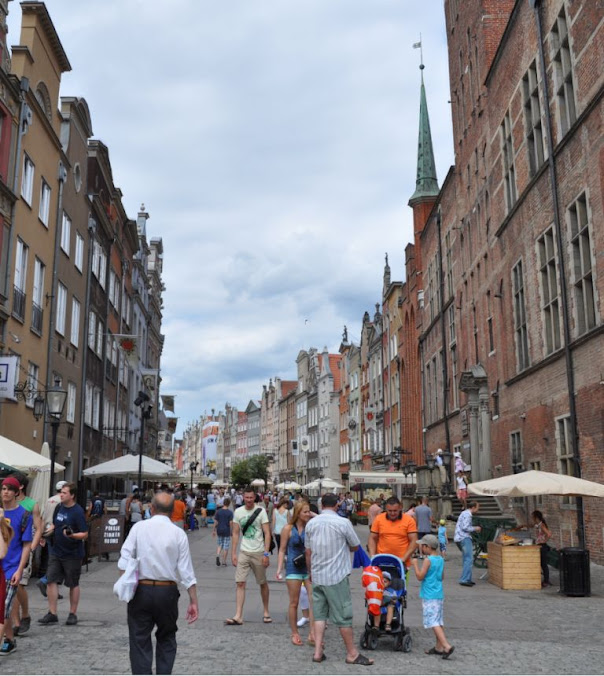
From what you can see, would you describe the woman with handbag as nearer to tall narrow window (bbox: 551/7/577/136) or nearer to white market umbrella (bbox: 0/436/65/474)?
white market umbrella (bbox: 0/436/65/474)

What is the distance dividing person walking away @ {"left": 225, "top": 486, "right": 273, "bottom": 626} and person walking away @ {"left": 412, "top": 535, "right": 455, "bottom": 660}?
8.40 feet

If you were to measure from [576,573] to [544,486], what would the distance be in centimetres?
188

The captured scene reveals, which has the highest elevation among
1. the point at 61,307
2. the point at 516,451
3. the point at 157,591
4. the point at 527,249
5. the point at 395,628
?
the point at 527,249

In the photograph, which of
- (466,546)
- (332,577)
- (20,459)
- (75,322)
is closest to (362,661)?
(332,577)

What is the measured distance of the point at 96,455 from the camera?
34250mm

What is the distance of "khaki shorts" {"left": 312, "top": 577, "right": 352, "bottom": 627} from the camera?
791 cm

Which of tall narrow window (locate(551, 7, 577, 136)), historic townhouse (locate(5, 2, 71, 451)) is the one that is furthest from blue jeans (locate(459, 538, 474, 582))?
historic townhouse (locate(5, 2, 71, 451))

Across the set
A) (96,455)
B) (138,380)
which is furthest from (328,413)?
(96,455)

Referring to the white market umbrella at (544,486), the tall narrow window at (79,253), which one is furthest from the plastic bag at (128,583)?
the tall narrow window at (79,253)

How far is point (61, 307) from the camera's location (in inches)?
1073

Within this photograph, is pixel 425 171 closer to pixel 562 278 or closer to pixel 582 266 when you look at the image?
pixel 562 278

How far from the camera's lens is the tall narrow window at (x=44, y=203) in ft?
80.7

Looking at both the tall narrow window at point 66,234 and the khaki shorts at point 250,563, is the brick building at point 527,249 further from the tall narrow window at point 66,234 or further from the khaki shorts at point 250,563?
the tall narrow window at point 66,234

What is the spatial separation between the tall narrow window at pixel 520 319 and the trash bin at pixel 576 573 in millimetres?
11764
